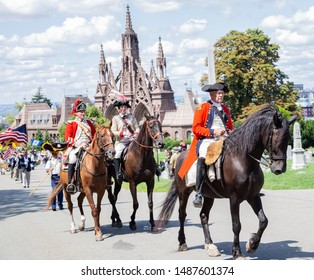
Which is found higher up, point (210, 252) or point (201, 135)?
point (201, 135)

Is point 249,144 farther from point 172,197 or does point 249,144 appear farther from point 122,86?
point 122,86

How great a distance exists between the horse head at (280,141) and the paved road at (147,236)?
1591mm

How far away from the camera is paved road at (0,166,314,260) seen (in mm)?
9930

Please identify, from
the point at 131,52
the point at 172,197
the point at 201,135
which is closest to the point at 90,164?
the point at 172,197

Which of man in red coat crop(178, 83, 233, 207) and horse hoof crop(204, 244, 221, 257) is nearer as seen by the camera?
horse hoof crop(204, 244, 221, 257)

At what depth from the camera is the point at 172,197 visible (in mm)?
11016

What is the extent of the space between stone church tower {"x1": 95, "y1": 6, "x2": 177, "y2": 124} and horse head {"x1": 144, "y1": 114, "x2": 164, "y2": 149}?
106 m

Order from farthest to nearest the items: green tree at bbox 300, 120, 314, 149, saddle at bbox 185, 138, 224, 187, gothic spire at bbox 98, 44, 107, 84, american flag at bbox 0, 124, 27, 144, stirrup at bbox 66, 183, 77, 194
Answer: gothic spire at bbox 98, 44, 107, 84, green tree at bbox 300, 120, 314, 149, american flag at bbox 0, 124, 27, 144, stirrup at bbox 66, 183, 77, 194, saddle at bbox 185, 138, 224, 187

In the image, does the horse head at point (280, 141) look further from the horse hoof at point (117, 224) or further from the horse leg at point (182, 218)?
the horse hoof at point (117, 224)

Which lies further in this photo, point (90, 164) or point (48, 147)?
point (48, 147)

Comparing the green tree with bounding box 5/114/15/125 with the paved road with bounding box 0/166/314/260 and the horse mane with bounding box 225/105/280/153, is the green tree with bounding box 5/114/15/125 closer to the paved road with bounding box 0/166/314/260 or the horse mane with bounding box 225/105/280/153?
the paved road with bounding box 0/166/314/260

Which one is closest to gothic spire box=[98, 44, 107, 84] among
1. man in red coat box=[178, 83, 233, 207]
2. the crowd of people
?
the crowd of people

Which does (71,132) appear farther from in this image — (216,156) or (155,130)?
(216,156)
